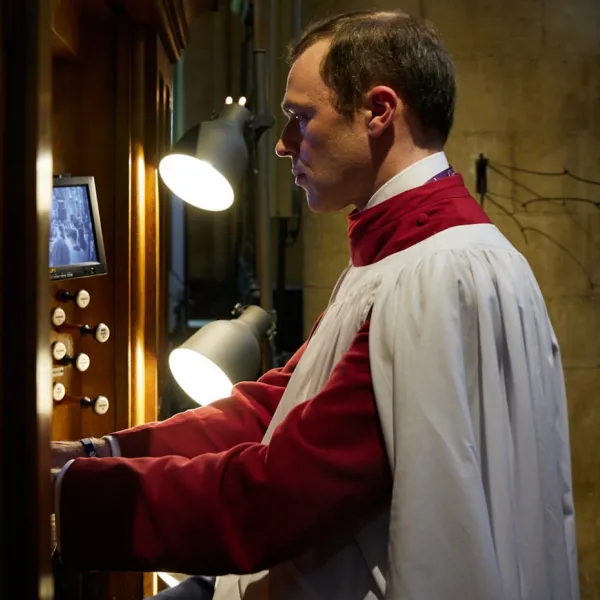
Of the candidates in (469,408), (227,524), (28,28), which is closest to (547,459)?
(469,408)

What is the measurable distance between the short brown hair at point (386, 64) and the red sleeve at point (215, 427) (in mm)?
507

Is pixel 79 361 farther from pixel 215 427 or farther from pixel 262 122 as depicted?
pixel 262 122

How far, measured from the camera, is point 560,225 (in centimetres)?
359

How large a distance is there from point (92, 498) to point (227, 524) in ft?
0.60

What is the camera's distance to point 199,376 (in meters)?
1.82

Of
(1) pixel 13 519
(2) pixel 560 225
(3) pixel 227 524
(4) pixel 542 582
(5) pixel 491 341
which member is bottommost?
(4) pixel 542 582

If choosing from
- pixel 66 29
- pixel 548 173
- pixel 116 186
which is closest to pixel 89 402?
pixel 116 186

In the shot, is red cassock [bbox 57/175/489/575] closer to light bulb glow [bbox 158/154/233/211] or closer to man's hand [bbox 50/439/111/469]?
man's hand [bbox 50/439/111/469]

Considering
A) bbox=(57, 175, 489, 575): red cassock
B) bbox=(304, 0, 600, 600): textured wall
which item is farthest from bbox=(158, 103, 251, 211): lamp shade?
bbox=(304, 0, 600, 600): textured wall

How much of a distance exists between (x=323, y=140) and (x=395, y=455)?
1.71ft

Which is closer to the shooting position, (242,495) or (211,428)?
(242,495)

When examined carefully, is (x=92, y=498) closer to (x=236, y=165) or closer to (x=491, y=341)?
(x=491, y=341)

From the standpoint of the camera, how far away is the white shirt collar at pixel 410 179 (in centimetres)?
121

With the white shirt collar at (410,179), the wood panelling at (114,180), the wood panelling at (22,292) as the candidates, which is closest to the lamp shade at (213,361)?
the wood panelling at (114,180)
